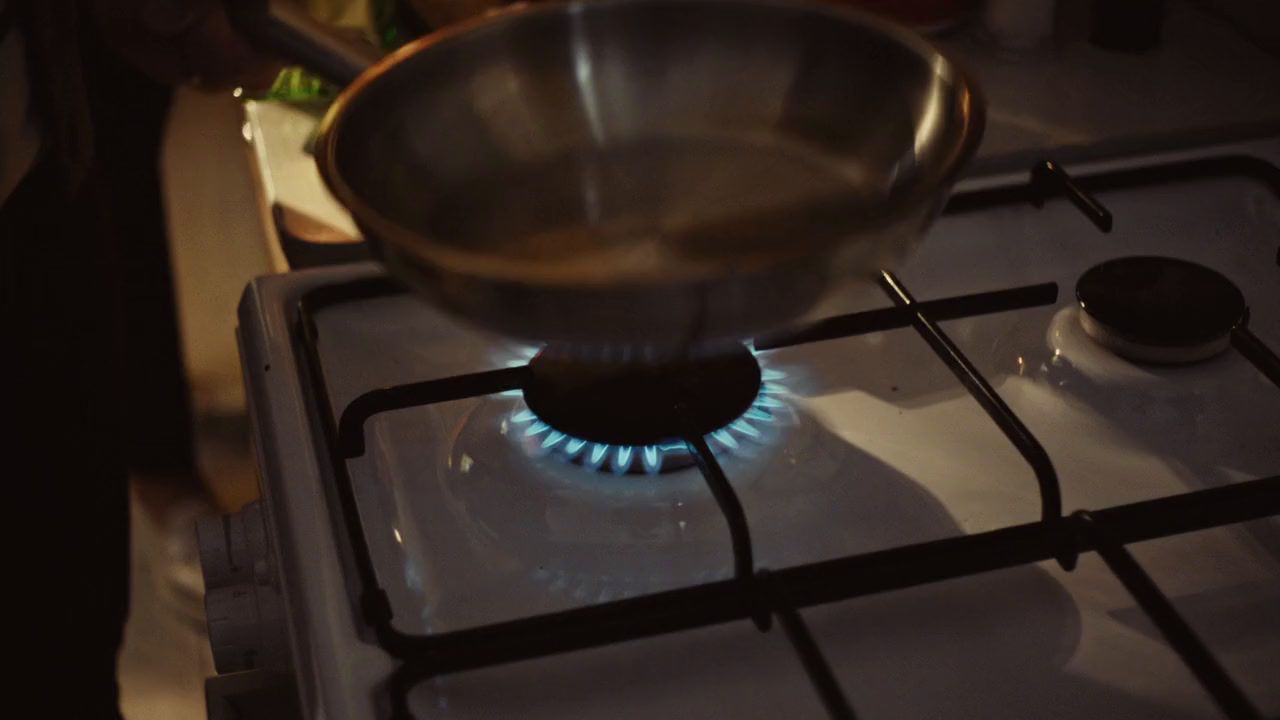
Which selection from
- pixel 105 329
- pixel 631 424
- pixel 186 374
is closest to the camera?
pixel 631 424

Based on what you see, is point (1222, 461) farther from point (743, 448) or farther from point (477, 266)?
point (477, 266)

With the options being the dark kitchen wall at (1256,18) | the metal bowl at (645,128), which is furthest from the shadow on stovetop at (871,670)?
the dark kitchen wall at (1256,18)

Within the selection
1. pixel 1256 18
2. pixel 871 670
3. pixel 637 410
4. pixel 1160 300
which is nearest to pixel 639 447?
pixel 637 410

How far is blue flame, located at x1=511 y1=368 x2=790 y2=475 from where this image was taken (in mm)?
453

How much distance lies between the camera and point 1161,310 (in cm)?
51

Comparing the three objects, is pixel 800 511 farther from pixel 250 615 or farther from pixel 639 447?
pixel 250 615

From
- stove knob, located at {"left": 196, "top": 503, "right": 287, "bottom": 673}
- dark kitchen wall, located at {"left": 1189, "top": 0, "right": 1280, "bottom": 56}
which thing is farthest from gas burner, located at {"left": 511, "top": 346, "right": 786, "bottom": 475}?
dark kitchen wall, located at {"left": 1189, "top": 0, "right": 1280, "bottom": 56}

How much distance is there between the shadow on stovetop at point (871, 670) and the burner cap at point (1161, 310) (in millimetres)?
133

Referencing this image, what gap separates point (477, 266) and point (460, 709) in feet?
0.41

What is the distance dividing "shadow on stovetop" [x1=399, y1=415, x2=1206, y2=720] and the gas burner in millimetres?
55

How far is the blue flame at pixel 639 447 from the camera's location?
1.49ft

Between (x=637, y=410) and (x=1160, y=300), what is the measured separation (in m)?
0.22

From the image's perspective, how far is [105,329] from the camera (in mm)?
867

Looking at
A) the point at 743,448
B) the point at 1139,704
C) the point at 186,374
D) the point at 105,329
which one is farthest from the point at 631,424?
the point at 186,374
